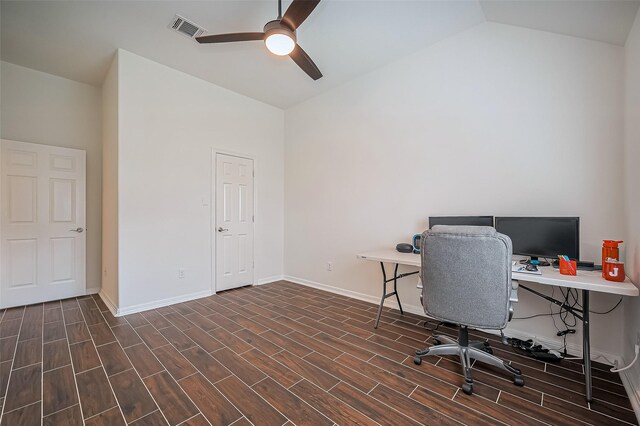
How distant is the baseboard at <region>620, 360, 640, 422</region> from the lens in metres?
1.58

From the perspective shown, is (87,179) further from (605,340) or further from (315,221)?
(605,340)

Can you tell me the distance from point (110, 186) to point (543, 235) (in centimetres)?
485

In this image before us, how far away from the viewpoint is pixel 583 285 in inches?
66.1

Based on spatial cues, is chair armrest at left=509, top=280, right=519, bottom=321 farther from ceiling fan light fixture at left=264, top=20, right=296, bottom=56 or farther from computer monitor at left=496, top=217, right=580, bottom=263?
ceiling fan light fixture at left=264, top=20, right=296, bottom=56

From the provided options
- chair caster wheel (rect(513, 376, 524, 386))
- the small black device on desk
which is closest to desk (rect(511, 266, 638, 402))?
chair caster wheel (rect(513, 376, 524, 386))

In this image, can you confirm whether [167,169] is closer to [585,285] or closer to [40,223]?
[40,223]

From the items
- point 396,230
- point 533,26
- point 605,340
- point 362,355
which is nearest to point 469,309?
point 362,355

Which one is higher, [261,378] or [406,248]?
[406,248]

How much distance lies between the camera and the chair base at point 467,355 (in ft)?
5.93

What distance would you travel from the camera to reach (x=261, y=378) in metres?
1.91

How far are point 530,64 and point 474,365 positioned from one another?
2762 mm

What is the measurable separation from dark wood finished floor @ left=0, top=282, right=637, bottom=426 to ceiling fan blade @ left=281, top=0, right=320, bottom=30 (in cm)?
273

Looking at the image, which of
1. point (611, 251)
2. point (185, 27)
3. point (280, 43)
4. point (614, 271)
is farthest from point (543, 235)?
point (185, 27)

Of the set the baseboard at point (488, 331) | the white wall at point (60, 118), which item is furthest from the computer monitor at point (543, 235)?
the white wall at point (60, 118)
